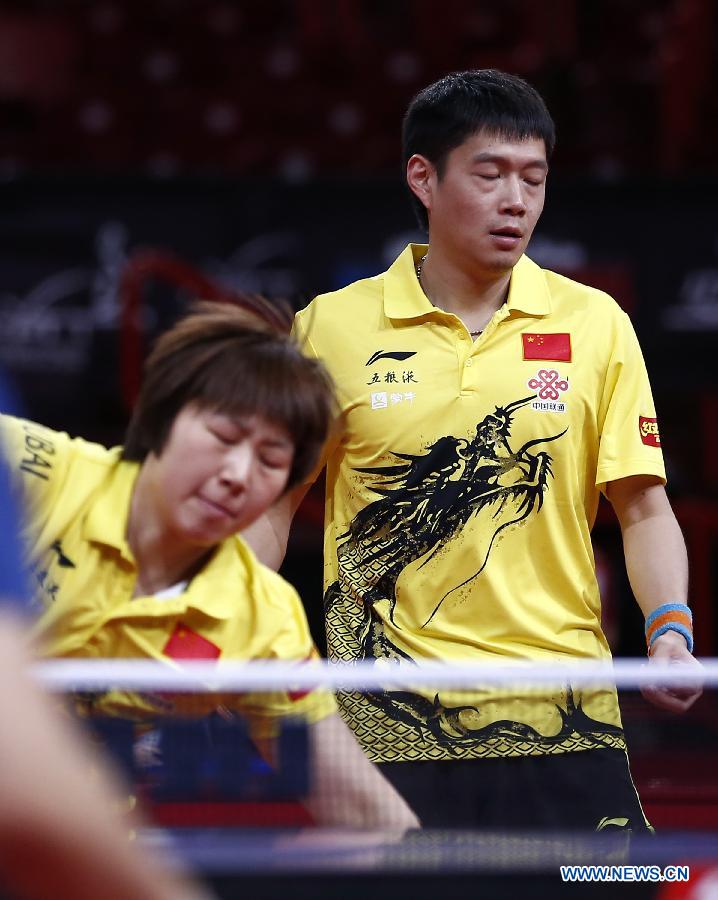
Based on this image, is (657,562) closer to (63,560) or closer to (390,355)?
(390,355)

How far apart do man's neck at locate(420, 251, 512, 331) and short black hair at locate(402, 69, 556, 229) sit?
0.19 metres

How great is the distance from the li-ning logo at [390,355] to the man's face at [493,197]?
0.69 feet

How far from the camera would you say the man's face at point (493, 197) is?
2.53 meters

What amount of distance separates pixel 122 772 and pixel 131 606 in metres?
0.26

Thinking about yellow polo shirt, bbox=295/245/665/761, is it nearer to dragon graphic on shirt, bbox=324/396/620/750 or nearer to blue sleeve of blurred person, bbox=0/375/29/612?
dragon graphic on shirt, bbox=324/396/620/750

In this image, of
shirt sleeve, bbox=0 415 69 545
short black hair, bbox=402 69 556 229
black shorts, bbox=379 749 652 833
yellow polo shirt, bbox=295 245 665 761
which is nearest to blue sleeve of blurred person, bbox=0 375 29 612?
shirt sleeve, bbox=0 415 69 545

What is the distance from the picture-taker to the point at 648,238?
6055 mm

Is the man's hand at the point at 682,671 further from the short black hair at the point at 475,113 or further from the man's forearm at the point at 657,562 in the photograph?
the short black hair at the point at 475,113

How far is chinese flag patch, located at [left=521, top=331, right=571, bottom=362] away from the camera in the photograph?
2564 mm

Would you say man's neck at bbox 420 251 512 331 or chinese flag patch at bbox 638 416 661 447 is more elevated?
man's neck at bbox 420 251 512 331

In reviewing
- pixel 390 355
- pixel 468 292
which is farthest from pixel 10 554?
pixel 468 292

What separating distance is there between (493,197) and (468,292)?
0.21 m

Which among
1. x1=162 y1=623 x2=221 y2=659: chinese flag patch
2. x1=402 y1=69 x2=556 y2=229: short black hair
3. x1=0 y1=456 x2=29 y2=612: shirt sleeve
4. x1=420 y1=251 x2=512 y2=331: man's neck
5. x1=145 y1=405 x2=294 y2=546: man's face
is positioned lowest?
x1=0 y1=456 x2=29 y2=612: shirt sleeve

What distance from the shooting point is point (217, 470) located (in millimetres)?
1802
